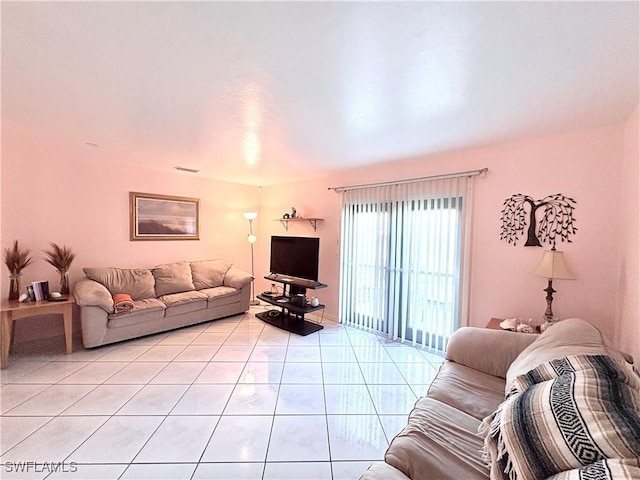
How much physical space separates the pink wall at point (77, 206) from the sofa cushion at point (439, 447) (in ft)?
13.6

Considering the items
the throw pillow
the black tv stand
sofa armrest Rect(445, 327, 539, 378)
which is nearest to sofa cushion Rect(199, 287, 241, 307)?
the black tv stand

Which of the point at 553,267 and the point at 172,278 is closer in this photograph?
the point at 553,267

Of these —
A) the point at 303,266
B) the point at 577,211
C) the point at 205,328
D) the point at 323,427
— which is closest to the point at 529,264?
the point at 577,211

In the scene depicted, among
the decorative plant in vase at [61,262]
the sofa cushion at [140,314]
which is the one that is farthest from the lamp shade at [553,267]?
the decorative plant in vase at [61,262]

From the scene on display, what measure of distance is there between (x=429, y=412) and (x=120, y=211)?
4.45 meters

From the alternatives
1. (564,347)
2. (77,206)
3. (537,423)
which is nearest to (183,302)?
(77,206)

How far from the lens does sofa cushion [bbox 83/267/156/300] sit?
345 centimetres

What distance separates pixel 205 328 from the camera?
3887mm

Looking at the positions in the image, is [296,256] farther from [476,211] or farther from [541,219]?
[541,219]

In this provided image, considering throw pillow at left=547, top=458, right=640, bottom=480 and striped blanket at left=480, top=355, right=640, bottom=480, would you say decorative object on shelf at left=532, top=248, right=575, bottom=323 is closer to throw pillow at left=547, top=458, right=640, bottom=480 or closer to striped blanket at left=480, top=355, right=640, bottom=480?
striped blanket at left=480, top=355, right=640, bottom=480

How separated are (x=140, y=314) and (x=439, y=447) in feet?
11.6

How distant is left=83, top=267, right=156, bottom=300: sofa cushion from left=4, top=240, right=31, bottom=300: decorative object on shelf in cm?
58

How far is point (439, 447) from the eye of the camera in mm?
1198

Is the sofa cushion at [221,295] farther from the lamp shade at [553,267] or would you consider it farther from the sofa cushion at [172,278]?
the lamp shade at [553,267]
